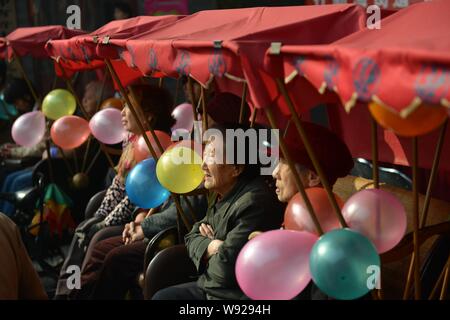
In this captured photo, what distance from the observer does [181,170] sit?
417 centimetres

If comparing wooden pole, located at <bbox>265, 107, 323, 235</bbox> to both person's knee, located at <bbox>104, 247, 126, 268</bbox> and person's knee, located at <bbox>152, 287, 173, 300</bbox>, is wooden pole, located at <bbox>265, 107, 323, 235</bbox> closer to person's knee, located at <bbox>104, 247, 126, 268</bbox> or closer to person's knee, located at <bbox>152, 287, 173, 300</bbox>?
person's knee, located at <bbox>152, 287, 173, 300</bbox>

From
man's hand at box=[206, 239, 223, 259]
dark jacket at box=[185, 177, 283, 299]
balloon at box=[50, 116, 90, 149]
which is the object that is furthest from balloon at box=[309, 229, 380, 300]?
balloon at box=[50, 116, 90, 149]

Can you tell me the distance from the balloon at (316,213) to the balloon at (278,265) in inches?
3.3

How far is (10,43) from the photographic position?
23.8ft

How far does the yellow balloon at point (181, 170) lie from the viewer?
418cm

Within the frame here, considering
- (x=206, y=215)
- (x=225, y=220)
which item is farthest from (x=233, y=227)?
(x=206, y=215)

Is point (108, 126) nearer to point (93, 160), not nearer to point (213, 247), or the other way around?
point (93, 160)

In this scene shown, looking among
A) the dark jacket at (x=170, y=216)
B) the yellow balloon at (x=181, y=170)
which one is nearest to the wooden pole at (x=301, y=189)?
the yellow balloon at (x=181, y=170)

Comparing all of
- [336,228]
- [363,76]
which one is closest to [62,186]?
[336,228]

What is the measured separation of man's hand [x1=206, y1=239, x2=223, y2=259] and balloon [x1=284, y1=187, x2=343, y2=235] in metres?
0.69

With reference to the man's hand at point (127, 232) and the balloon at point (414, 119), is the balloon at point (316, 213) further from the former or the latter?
the man's hand at point (127, 232)

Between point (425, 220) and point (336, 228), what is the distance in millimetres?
718

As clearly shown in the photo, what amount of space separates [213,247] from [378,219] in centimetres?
110

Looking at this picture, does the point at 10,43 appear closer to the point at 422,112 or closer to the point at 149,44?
the point at 149,44
